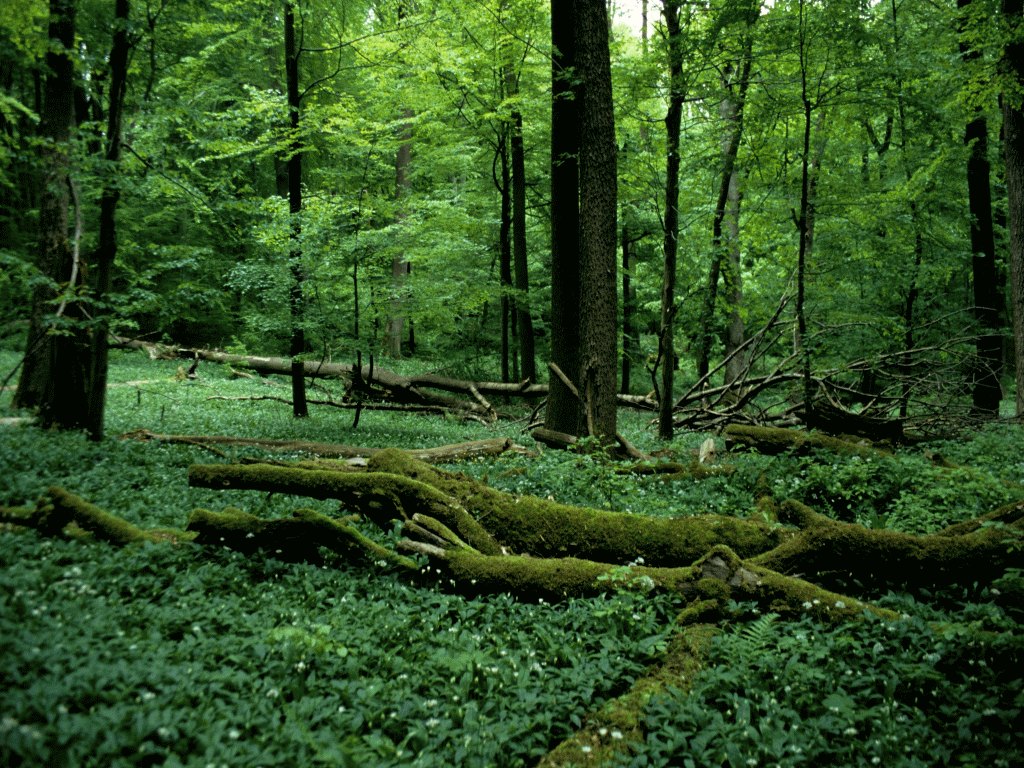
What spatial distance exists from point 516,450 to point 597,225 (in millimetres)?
3866

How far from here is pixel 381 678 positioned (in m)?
3.58

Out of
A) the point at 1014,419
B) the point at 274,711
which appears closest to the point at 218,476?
the point at 274,711

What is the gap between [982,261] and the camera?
1355cm

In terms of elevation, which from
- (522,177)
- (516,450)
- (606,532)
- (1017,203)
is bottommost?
(606,532)

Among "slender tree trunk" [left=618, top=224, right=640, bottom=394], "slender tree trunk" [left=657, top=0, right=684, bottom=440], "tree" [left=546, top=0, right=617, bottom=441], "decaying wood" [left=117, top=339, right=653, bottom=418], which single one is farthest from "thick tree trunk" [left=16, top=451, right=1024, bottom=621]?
"slender tree trunk" [left=618, top=224, right=640, bottom=394]

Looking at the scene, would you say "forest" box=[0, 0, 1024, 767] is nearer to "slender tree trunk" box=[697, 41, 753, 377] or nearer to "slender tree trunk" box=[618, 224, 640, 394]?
"slender tree trunk" box=[697, 41, 753, 377]

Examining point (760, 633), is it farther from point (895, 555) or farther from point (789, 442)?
point (789, 442)

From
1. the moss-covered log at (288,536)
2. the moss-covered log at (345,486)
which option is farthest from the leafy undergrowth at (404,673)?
the moss-covered log at (345,486)

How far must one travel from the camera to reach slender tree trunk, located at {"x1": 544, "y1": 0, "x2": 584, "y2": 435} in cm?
960

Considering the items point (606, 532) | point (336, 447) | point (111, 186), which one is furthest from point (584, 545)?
point (111, 186)

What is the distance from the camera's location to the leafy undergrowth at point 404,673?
2771 mm

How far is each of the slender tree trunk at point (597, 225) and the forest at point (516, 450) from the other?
0.05 metres

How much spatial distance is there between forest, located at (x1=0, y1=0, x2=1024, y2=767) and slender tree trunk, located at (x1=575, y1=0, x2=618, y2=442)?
1.9 inches

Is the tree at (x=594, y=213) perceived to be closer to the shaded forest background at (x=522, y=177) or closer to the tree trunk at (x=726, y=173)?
the shaded forest background at (x=522, y=177)
